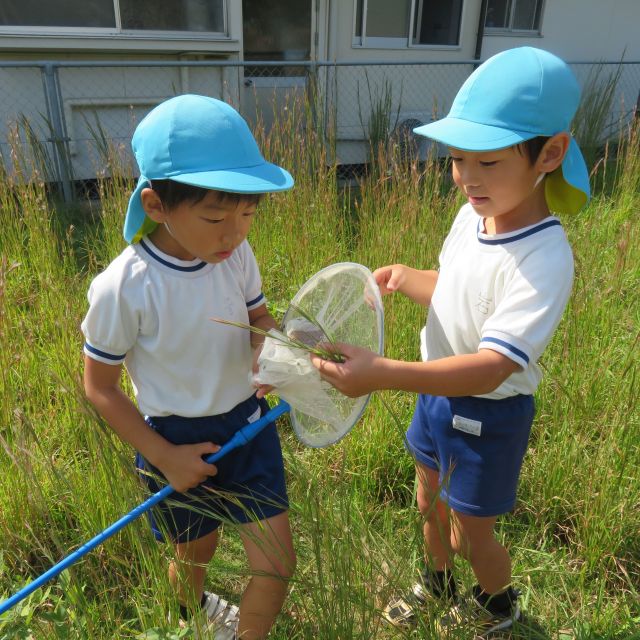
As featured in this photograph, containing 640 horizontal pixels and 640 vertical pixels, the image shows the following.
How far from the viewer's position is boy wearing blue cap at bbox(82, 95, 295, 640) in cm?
124

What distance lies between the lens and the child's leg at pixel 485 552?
1.54 metres

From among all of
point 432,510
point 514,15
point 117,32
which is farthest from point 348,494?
point 514,15

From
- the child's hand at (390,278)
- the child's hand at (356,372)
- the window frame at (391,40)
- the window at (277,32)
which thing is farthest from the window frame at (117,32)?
the child's hand at (356,372)

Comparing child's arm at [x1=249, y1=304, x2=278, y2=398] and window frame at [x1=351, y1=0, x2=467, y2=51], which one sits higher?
window frame at [x1=351, y1=0, x2=467, y2=51]

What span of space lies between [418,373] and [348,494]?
0.39 meters

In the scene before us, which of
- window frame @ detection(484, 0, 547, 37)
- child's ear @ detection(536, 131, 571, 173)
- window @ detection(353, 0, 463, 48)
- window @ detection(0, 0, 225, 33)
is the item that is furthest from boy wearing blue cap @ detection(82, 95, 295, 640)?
window frame @ detection(484, 0, 547, 37)

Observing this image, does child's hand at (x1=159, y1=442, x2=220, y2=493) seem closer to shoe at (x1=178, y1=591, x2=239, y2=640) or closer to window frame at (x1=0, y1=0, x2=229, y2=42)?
shoe at (x1=178, y1=591, x2=239, y2=640)

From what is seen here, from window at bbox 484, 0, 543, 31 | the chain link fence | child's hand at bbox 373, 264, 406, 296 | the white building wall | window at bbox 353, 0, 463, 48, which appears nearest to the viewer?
child's hand at bbox 373, 264, 406, 296

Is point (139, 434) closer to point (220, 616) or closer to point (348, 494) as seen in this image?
point (348, 494)

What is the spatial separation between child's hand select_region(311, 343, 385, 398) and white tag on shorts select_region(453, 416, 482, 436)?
0.35 meters

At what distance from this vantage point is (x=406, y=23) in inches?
326

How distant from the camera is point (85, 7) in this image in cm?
577

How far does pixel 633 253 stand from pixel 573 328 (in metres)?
1.61

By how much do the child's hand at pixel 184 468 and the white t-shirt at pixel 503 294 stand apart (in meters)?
0.66
